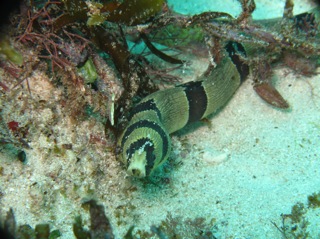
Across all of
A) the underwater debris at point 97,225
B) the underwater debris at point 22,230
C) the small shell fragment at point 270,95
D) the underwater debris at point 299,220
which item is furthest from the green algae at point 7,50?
the small shell fragment at point 270,95

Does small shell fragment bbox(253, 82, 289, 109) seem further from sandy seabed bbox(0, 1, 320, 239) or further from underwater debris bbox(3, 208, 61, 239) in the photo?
underwater debris bbox(3, 208, 61, 239)

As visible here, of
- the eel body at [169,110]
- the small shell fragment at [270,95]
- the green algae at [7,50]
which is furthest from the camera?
the small shell fragment at [270,95]

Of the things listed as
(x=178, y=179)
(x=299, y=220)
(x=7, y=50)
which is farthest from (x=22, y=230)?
(x=299, y=220)

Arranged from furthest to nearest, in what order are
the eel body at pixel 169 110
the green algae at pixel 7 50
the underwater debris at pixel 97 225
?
1. the eel body at pixel 169 110
2. the green algae at pixel 7 50
3. the underwater debris at pixel 97 225

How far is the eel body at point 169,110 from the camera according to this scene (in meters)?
3.43

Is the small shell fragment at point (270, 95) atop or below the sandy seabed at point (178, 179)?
atop

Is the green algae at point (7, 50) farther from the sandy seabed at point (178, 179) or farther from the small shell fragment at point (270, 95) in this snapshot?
the small shell fragment at point (270, 95)

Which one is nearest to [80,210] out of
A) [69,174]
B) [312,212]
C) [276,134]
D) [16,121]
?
[69,174]

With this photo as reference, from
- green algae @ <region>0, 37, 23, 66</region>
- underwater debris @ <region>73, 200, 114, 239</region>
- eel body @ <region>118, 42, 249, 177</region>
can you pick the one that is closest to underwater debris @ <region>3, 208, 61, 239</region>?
underwater debris @ <region>73, 200, 114, 239</region>

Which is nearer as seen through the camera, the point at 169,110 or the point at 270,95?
the point at 169,110

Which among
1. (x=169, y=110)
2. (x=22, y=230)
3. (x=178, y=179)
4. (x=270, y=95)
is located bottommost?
(x=22, y=230)

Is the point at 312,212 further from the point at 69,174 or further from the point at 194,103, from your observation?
the point at 69,174

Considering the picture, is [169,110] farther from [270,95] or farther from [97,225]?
[97,225]

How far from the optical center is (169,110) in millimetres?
4703
